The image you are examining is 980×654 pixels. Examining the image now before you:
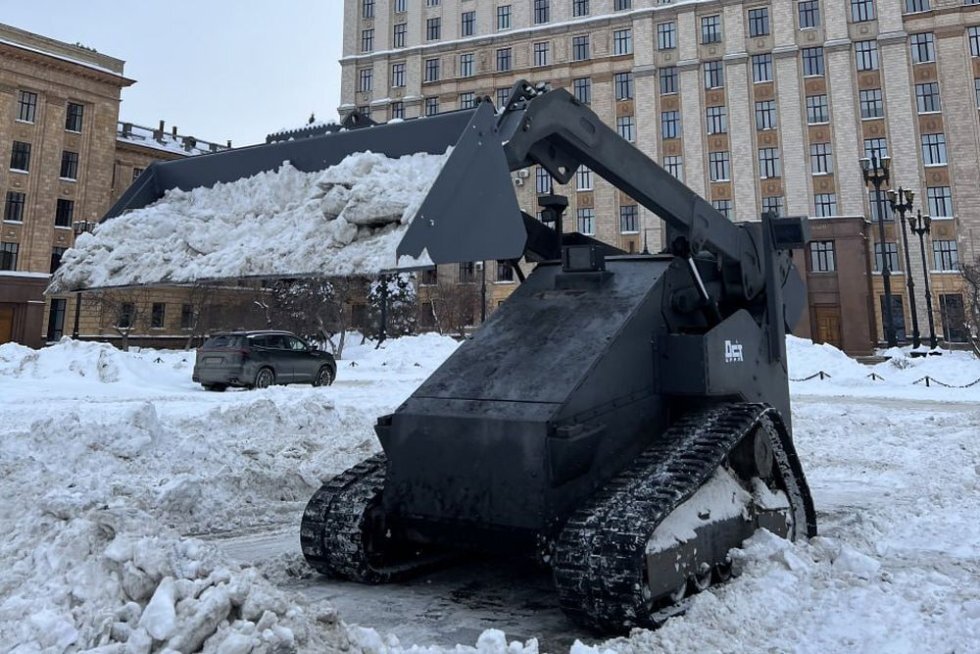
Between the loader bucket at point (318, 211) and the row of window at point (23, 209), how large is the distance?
4687 centimetres

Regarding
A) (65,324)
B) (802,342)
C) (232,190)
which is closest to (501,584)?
(232,190)

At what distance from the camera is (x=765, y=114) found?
4503 centimetres

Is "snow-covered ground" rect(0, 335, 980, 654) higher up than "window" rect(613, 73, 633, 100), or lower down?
lower down

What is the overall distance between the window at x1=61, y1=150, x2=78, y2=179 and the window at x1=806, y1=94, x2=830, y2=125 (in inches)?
1921

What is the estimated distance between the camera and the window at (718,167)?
45500mm

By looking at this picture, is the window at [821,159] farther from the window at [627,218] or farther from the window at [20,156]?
the window at [20,156]

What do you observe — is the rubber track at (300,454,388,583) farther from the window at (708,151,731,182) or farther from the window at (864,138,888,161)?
the window at (864,138,888,161)

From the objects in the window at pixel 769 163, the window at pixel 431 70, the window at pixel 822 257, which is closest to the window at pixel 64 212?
the window at pixel 431 70

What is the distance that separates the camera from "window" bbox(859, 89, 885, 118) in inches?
1695

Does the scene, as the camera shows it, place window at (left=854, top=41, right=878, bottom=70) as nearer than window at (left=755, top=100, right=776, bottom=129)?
Yes

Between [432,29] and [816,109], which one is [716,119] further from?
[432,29]

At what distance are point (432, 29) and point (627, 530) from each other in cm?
5844

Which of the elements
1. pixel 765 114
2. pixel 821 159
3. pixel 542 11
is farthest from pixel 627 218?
pixel 542 11

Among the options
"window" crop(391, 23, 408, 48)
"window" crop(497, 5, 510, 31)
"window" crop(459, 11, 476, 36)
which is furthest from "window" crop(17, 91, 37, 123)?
"window" crop(497, 5, 510, 31)
